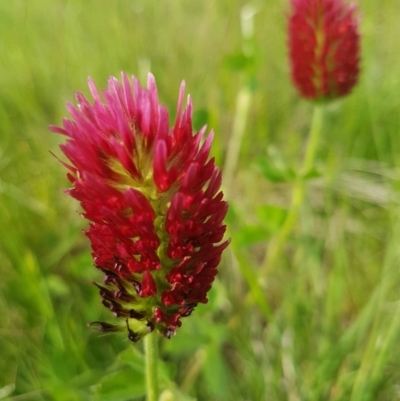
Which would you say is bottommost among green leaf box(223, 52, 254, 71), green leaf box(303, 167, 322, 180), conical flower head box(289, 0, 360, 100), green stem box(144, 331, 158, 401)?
green stem box(144, 331, 158, 401)

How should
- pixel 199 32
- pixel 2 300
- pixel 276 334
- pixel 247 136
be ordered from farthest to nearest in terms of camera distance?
1. pixel 199 32
2. pixel 247 136
3. pixel 2 300
4. pixel 276 334

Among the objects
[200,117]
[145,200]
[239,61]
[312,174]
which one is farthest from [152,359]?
[239,61]

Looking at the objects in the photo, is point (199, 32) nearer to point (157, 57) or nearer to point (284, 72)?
point (157, 57)

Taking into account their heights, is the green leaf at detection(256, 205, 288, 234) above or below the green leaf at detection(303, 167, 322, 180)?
below

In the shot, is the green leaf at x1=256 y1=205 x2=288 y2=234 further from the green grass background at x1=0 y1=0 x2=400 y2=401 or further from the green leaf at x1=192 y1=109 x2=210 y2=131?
the green leaf at x1=192 y1=109 x2=210 y2=131

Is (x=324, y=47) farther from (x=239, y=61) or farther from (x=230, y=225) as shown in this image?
(x=230, y=225)

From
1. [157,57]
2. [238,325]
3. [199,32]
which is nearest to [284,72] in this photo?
[199,32]

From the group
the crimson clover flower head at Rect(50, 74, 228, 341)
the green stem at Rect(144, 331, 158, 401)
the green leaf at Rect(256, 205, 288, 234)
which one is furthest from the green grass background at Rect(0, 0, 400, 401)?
the crimson clover flower head at Rect(50, 74, 228, 341)
